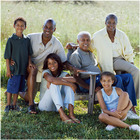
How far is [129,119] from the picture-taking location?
12.7 ft

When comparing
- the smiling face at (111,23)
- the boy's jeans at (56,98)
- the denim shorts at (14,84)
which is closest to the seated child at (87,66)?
the boy's jeans at (56,98)

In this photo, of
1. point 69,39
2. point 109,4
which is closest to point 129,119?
point 69,39

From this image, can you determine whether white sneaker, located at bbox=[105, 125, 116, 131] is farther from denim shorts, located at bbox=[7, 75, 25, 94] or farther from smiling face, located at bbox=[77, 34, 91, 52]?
denim shorts, located at bbox=[7, 75, 25, 94]

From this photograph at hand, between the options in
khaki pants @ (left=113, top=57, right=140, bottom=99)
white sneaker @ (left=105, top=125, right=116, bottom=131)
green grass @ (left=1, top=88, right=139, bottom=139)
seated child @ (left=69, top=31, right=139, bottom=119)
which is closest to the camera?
green grass @ (left=1, top=88, right=139, bottom=139)

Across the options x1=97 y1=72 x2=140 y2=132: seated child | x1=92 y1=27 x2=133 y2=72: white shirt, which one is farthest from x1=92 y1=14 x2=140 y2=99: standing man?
x1=97 y1=72 x2=140 y2=132: seated child

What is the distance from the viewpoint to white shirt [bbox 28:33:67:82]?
424 centimetres

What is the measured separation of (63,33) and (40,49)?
4022mm

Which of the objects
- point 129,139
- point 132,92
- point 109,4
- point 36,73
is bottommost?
point 129,139

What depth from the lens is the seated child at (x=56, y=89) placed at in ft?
12.0

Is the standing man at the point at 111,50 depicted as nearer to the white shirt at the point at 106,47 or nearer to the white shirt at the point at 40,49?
the white shirt at the point at 106,47

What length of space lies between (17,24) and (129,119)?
6.90ft

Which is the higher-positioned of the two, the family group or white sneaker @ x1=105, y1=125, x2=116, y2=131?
the family group

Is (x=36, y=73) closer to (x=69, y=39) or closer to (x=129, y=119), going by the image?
(x=129, y=119)

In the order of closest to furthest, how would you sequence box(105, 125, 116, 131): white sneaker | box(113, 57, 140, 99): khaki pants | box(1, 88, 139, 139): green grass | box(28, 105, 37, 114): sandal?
box(1, 88, 139, 139): green grass, box(105, 125, 116, 131): white sneaker, box(28, 105, 37, 114): sandal, box(113, 57, 140, 99): khaki pants
